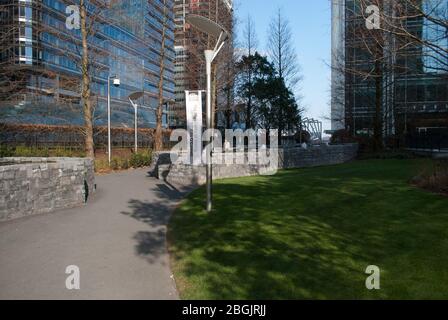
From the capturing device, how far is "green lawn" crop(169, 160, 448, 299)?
5219 mm

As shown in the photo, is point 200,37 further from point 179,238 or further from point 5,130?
point 179,238

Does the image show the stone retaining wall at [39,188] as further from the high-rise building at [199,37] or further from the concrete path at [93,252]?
the high-rise building at [199,37]

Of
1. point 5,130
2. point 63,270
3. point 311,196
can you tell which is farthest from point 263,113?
point 63,270

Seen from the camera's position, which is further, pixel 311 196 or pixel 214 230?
pixel 311 196

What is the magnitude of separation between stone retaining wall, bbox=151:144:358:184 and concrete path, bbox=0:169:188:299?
3.72 meters

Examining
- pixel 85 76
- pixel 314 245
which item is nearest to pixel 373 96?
pixel 85 76

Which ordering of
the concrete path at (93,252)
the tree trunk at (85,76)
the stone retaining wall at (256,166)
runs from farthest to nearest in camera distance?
the tree trunk at (85,76) → the stone retaining wall at (256,166) → the concrete path at (93,252)

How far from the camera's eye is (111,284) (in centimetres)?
566

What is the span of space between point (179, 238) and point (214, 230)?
688 millimetres

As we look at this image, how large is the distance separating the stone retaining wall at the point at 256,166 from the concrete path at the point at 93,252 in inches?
146

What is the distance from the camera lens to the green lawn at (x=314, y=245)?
17.1 ft

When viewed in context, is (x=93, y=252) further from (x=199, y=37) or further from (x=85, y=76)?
(x=199, y=37)

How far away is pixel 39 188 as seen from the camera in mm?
10219

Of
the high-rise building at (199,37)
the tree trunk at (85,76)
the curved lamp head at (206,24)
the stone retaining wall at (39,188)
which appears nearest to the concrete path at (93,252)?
the stone retaining wall at (39,188)
